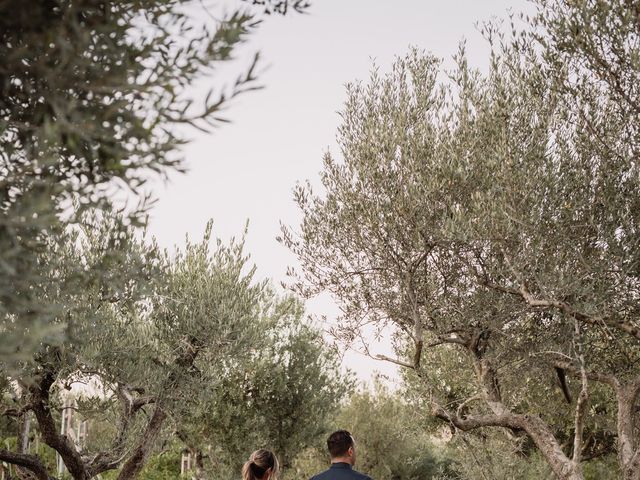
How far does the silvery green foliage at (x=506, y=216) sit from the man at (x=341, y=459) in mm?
4494

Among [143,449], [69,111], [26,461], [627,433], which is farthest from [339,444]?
[143,449]

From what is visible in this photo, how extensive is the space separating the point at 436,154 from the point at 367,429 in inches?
896

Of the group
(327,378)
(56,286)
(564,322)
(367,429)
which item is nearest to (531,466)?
(327,378)

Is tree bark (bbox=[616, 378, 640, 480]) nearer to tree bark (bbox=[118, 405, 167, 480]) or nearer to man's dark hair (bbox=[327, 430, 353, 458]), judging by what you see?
man's dark hair (bbox=[327, 430, 353, 458])

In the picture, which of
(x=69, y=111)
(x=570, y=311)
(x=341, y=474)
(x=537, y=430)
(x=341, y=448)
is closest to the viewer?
(x=69, y=111)

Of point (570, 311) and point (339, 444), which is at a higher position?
point (570, 311)

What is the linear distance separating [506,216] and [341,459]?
17.5 feet

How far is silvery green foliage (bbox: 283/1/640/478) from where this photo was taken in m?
10.8

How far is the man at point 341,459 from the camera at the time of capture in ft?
22.6

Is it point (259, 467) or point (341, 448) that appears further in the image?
point (259, 467)

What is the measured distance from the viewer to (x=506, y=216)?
10898mm

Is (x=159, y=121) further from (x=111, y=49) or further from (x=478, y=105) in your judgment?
(x=478, y=105)

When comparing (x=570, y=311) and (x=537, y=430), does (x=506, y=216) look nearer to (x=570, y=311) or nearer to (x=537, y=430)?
(x=570, y=311)

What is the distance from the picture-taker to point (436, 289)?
12430 millimetres
